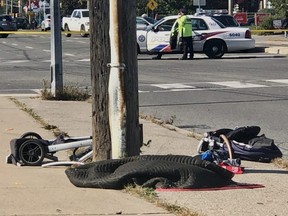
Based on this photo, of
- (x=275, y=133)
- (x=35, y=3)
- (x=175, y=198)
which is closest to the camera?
(x=175, y=198)

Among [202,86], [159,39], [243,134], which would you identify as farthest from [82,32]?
[243,134]

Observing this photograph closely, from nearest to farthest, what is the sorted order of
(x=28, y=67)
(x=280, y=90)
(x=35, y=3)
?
(x=280, y=90) < (x=28, y=67) < (x=35, y=3)

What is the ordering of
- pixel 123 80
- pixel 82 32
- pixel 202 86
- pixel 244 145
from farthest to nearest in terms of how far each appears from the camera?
pixel 82 32
pixel 202 86
pixel 244 145
pixel 123 80

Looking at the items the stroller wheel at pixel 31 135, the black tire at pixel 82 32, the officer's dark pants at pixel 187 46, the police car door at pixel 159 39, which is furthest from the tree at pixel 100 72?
the black tire at pixel 82 32

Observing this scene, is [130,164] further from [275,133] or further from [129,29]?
[275,133]

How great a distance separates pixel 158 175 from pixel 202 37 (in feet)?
70.3

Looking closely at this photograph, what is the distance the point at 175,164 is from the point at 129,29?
135 cm

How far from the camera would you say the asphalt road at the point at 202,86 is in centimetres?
1230

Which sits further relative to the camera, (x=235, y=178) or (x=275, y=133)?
(x=275, y=133)

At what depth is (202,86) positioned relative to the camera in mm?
17656

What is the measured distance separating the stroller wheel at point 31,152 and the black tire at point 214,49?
20.6 m

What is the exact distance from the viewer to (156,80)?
19.4 meters

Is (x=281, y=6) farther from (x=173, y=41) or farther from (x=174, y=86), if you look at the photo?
(x=174, y=86)

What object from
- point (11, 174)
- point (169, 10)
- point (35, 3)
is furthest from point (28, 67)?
point (35, 3)
